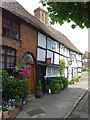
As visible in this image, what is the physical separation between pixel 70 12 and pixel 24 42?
21.2 feet

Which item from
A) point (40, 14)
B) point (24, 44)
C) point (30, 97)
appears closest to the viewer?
point (24, 44)

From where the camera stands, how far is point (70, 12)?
Answer: 8.23 meters

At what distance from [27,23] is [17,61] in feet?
9.26

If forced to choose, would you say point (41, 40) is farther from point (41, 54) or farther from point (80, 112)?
point (80, 112)

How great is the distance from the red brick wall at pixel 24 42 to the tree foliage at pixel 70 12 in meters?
4.15

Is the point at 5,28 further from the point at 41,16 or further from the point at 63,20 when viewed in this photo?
the point at 41,16

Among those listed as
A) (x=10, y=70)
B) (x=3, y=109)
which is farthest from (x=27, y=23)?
(x=3, y=109)

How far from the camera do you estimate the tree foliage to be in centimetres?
805

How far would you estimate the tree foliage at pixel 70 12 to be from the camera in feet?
26.4

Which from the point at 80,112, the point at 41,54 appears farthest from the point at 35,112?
the point at 41,54

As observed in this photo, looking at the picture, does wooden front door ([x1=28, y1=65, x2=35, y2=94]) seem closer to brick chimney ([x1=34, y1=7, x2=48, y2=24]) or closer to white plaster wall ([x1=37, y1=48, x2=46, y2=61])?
white plaster wall ([x1=37, y1=48, x2=46, y2=61])

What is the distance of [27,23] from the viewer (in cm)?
1426

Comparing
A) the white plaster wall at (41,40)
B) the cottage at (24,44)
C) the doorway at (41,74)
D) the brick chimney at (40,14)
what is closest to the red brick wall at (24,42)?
the cottage at (24,44)

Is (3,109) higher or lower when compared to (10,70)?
lower
